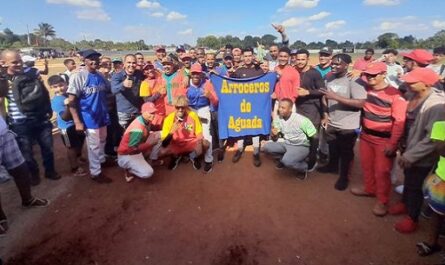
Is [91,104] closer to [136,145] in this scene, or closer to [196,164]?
[136,145]

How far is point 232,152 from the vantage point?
21.8 ft

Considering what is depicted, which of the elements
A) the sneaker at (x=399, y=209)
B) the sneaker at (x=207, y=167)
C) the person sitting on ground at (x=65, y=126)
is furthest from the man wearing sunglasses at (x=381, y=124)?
the person sitting on ground at (x=65, y=126)

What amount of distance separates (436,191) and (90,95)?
5096mm

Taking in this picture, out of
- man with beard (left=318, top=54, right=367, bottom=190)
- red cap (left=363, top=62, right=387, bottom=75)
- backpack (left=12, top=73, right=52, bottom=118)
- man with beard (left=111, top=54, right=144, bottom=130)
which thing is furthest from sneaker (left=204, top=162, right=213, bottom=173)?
red cap (left=363, top=62, right=387, bottom=75)

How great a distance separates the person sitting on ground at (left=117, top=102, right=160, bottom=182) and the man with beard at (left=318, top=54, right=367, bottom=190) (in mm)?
3016

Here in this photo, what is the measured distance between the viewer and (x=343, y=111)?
4914mm

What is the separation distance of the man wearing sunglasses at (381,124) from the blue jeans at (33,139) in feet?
17.5

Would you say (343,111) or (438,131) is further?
(343,111)

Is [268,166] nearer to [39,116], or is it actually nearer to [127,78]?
[127,78]

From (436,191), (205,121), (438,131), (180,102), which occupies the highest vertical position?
(180,102)

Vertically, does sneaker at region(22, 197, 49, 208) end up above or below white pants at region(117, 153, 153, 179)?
below

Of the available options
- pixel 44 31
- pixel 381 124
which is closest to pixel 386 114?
pixel 381 124

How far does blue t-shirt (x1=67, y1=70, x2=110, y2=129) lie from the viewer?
4.93 metres

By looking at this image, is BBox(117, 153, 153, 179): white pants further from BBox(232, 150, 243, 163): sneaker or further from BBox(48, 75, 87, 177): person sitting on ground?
BBox(232, 150, 243, 163): sneaker
